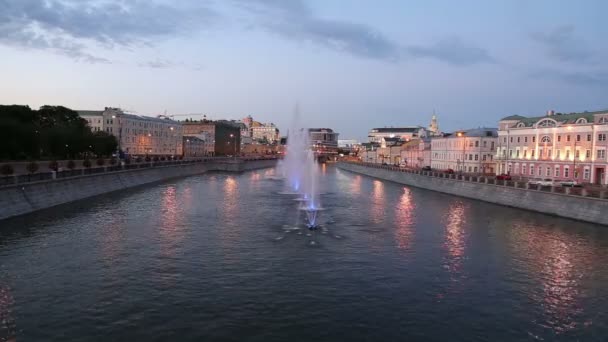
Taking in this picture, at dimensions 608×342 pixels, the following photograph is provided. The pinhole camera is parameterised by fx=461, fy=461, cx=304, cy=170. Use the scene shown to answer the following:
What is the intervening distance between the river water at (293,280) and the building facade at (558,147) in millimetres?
33919

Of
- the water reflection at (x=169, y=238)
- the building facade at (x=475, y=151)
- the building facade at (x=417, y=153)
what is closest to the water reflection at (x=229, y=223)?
the water reflection at (x=169, y=238)

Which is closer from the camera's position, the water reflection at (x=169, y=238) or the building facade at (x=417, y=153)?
the water reflection at (x=169, y=238)

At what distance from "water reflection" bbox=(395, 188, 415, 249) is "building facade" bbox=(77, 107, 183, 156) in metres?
118

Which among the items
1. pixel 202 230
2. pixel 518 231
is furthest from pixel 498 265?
pixel 202 230

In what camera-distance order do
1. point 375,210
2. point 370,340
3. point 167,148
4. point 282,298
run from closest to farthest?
1. point 370,340
2. point 282,298
3. point 375,210
4. point 167,148

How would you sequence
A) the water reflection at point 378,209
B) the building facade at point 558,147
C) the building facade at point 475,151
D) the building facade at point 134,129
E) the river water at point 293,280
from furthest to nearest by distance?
the building facade at point 134,129 < the building facade at point 475,151 < the building facade at point 558,147 < the water reflection at point 378,209 < the river water at point 293,280

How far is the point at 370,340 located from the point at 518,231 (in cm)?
2956

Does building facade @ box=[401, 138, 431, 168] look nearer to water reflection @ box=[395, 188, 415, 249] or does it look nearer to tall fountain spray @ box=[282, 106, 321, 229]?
tall fountain spray @ box=[282, 106, 321, 229]

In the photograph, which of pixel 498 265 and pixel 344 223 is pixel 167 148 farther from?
pixel 498 265

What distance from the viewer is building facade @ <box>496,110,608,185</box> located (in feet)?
231

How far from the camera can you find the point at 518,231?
4141cm

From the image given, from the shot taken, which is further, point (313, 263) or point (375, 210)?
point (375, 210)

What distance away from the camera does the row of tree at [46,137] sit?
7356 centimetres

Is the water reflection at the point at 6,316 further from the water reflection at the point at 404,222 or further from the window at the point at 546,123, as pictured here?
the window at the point at 546,123
